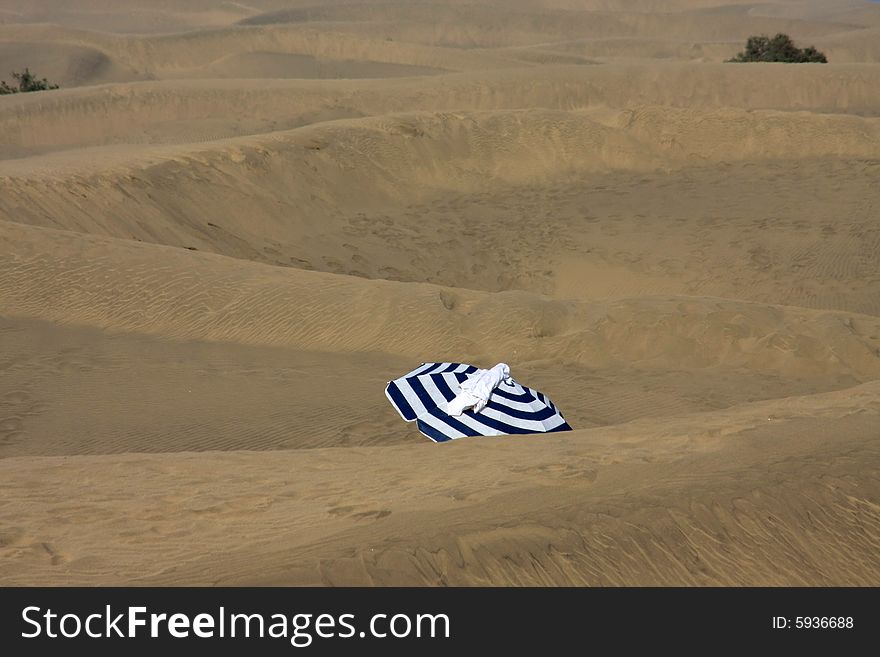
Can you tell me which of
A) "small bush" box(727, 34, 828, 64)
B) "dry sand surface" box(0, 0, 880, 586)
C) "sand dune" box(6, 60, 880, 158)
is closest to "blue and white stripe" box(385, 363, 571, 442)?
"dry sand surface" box(0, 0, 880, 586)

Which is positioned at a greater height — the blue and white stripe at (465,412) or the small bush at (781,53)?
the small bush at (781,53)

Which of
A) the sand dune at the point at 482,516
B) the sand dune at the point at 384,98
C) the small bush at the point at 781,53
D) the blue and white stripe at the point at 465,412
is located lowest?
the sand dune at the point at 482,516

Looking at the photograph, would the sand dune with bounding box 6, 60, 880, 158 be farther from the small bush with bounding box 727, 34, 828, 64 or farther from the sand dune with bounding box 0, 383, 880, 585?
the sand dune with bounding box 0, 383, 880, 585

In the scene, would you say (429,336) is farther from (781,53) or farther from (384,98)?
(781,53)

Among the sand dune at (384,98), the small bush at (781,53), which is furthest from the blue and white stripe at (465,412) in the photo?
the small bush at (781,53)

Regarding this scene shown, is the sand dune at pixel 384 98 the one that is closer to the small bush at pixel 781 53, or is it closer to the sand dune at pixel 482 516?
the small bush at pixel 781 53

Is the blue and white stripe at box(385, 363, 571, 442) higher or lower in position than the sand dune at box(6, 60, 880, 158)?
lower

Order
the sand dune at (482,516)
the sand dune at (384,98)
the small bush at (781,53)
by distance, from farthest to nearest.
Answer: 1. the small bush at (781,53)
2. the sand dune at (384,98)
3. the sand dune at (482,516)
